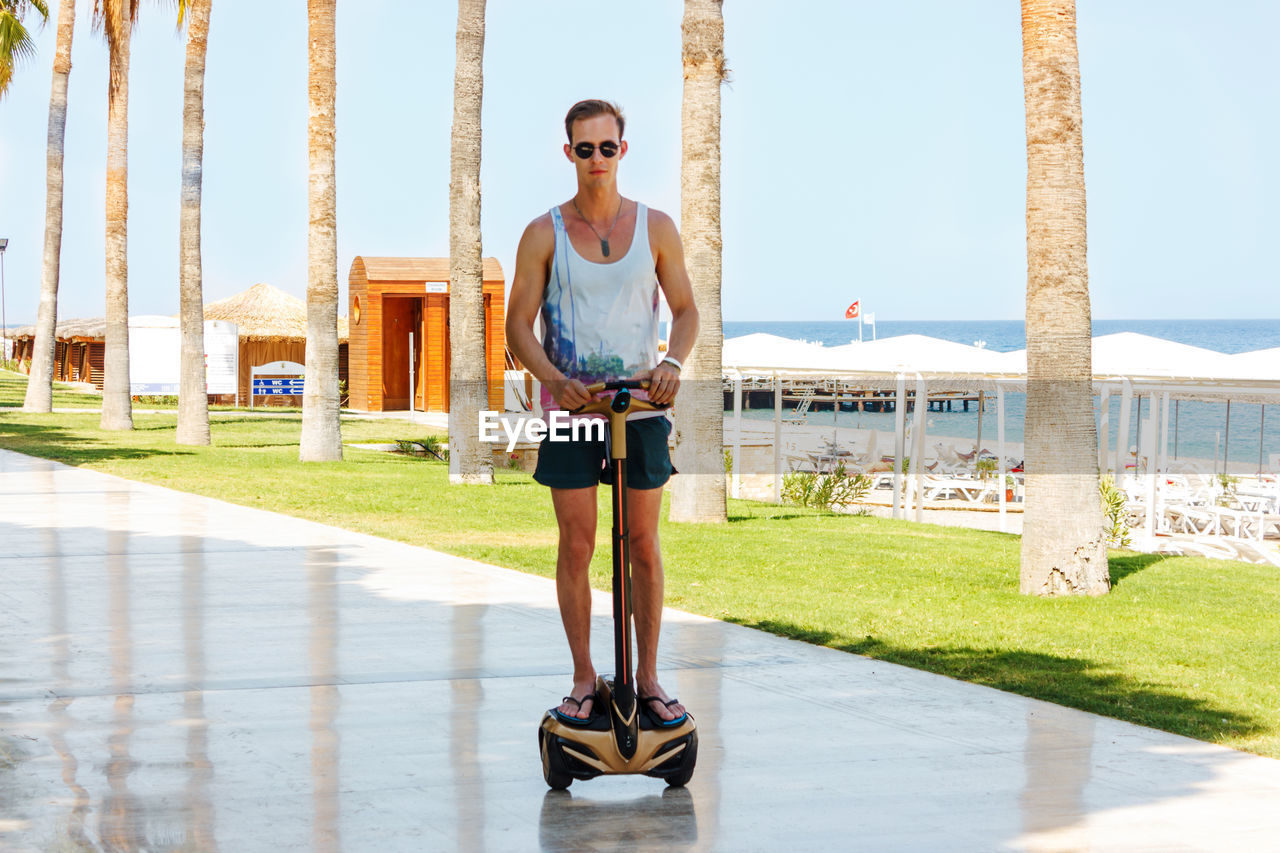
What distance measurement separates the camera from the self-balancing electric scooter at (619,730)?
425cm

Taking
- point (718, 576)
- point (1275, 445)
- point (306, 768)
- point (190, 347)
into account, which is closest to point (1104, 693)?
point (306, 768)

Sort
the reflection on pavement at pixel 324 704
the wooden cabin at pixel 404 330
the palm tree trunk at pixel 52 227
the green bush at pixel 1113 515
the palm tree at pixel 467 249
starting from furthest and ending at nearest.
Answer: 1. the wooden cabin at pixel 404 330
2. the palm tree trunk at pixel 52 227
3. the palm tree at pixel 467 249
4. the green bush at pixel 1113 515
5. the reflection on pavement at pixel 324 704

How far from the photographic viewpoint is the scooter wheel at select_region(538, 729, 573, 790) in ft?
14.1

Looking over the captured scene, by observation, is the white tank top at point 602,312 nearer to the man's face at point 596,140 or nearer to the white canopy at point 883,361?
the man's face at point 596,140

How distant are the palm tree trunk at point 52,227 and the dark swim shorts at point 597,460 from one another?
1168 inches

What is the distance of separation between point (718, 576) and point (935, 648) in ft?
8.90

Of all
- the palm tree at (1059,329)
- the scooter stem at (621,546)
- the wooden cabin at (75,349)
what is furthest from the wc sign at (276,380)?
the scooter stem at (621,546)

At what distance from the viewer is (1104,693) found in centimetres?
592

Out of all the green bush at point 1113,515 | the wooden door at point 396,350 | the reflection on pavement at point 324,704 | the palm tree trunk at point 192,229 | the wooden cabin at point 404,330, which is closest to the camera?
the reflection on pavement at point 324,704

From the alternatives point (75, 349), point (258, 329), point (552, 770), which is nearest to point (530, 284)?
point (552, 770)

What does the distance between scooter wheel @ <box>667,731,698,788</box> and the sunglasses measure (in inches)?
69.1

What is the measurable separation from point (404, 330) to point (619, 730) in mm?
36129

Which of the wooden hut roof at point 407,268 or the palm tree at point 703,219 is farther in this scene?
the wooden hut roof at point 407,268

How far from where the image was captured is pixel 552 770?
4.32m
